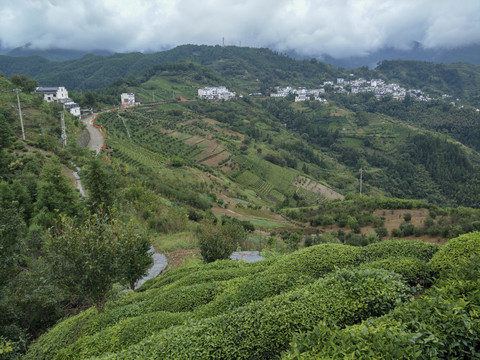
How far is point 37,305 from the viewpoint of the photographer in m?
9.25

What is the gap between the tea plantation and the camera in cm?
396

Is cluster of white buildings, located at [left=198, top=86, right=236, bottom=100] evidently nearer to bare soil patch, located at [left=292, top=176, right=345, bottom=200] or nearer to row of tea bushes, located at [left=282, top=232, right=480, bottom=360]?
bare soil patch, located at [left=292, top=176, right=345, bottom=200]

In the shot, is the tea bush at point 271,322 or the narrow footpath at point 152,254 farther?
the narrow footpath at point 152,254

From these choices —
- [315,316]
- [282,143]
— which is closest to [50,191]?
[315,316]

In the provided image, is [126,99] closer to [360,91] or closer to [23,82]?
[23,82]

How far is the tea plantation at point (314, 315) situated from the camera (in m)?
3.96

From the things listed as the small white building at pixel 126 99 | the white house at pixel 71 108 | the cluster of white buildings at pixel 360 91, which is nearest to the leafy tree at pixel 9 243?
the white house at pixel 71 108

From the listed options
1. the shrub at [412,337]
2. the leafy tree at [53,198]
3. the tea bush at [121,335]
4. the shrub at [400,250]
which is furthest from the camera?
Result: the leafy tree at [53,198]

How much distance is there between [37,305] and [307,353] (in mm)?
9541

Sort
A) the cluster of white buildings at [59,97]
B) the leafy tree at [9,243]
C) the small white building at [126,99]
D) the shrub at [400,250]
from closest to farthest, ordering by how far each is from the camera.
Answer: the shrub at [400,250] → the leafy tree at [9,243] → the cluster of white buildings at [59,97] → the small white building at [126,99]

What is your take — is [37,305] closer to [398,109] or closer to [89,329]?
[89,329]

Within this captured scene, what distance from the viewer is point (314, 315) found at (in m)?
5.38

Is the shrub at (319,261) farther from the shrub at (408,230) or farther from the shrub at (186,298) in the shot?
the shrub at (408,230)

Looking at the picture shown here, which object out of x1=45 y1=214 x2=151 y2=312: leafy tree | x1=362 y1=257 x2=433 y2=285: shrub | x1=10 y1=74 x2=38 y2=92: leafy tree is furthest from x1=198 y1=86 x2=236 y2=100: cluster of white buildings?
x1=362 y1=257 x2=433 y2=285: shrub
